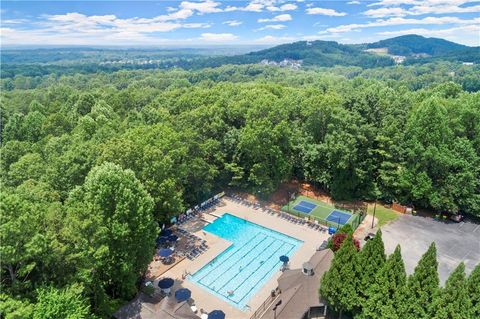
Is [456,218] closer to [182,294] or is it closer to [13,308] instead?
[182,294]

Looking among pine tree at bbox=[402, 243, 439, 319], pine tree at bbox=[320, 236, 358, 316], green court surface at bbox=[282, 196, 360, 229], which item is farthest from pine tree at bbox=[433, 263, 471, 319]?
green court surface at bbox=[282, 196, 360, 229]

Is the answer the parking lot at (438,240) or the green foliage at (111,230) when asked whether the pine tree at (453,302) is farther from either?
the green foliage at (111,230)

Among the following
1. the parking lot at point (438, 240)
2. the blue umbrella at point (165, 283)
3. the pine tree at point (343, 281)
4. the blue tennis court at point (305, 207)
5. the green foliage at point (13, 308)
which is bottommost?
the parking lot at point (438, 240)

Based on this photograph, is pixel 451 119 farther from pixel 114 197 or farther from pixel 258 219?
pixel 114 197

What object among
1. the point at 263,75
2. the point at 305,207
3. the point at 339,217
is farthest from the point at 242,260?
the point at 263,75

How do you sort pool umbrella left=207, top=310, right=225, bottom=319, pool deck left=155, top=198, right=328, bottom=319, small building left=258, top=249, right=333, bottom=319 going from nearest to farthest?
small building left=258, top=249, right=333, bottom=319 < pool umbrella left=207, top=310, right=225, bottom=319 < pool deck left=155, top=198, right=328, bottom=319

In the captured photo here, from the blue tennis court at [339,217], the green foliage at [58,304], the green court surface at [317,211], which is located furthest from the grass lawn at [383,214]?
the green foliage at [58,304]

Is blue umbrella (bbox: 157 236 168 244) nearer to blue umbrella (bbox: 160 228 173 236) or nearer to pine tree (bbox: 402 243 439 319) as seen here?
blue umbrella (bbox: 160 228 173 236)
